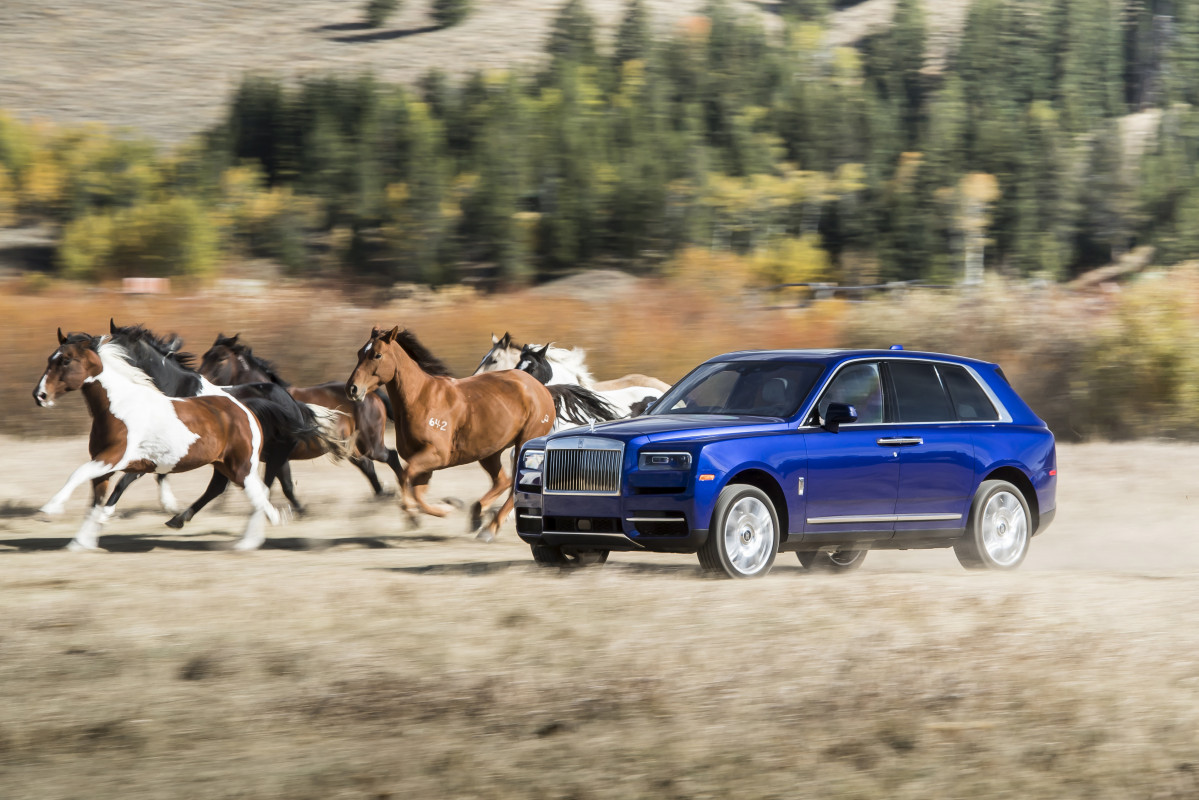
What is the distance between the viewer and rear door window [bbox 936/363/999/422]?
1143 centimetres

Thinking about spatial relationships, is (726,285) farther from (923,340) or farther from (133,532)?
(133,532)

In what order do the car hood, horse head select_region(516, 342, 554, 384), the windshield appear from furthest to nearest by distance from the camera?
horse head select_region(516, 342, 554, 384), the windshield, the car hood

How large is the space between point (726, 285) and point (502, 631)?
2932 centimetres

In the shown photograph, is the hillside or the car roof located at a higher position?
the hillside

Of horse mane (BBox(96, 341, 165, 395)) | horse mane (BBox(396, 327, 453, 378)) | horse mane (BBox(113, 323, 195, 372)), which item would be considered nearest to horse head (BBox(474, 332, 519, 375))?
horse mane (BBox(396, 327, 453, 378))

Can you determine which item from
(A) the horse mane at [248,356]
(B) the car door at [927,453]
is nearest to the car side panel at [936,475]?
(B) the car door at [927,453]

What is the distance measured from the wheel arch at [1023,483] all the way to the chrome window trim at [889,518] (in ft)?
1.97

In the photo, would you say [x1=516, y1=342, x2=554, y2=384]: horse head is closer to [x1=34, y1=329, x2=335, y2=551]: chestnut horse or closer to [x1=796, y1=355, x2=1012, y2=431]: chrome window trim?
[x1=34, y1=329, x2=335, y2=551]: chestnut horse

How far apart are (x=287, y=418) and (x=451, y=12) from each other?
126 meters

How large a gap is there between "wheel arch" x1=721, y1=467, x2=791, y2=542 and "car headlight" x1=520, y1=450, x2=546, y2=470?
142 centimetres

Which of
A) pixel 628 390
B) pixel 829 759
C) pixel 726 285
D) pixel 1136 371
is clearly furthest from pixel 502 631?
pixel 726 285

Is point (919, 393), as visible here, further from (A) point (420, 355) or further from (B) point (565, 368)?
(B) point (565, 368)

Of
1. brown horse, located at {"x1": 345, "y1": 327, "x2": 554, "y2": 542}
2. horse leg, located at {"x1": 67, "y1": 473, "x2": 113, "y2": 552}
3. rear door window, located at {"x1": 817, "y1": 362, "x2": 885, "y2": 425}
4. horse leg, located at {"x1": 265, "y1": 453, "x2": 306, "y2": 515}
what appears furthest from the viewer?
horse leg, located at {"x1": 265, "y1": 453, "x2": 306, "y2": 515}

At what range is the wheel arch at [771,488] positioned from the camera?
33.3ft
